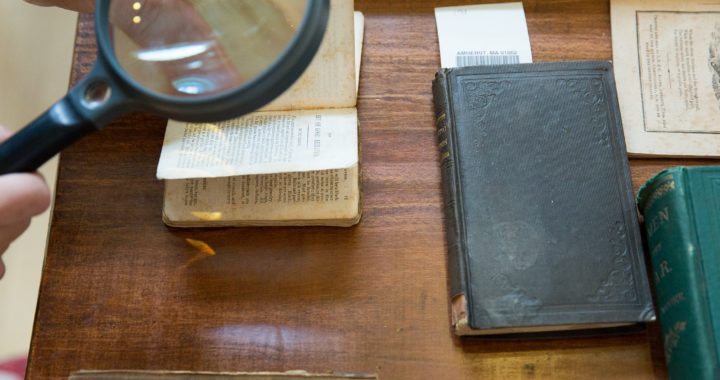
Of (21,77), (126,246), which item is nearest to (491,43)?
(126,246)

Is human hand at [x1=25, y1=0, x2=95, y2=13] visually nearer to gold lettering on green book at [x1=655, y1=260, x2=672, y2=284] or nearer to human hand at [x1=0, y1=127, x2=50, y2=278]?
human hand at [x1=0, y1=127, x2=50, y2=278]

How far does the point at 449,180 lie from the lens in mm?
773

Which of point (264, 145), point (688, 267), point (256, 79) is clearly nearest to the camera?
point (256, 79)

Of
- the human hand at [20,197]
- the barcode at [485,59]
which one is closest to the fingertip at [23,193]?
the human hand at [20,197]

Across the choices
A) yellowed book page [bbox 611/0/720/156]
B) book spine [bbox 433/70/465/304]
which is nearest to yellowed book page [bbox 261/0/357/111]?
book spine [bbox 433/70/465/304]

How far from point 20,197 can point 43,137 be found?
75mm

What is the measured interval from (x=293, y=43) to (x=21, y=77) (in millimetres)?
809

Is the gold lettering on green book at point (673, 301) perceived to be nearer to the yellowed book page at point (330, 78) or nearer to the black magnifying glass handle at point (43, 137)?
the yellowed book page at point (330, 78)

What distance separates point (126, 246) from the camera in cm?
79

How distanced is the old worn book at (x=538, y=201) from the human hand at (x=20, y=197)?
Answer: 1.47 ft

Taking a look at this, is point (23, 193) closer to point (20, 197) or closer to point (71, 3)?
point (20, 197)

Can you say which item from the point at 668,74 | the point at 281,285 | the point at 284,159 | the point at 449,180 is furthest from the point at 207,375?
the point at 668,74

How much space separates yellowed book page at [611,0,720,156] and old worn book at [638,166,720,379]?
12 centimetres

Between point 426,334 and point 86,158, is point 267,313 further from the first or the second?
point 86,158
